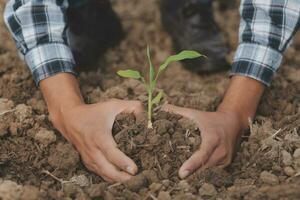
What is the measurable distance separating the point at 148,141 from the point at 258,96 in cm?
42

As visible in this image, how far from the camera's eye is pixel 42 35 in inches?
65.1

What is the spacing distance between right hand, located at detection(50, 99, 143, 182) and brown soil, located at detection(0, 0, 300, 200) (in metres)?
0.03

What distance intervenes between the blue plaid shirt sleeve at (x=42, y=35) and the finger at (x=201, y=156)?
0.49 m

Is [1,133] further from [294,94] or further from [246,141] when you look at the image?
[294,94]

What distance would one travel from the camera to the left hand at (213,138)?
1.39 meters

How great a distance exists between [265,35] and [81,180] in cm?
71

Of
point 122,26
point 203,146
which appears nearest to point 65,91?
point 203,146

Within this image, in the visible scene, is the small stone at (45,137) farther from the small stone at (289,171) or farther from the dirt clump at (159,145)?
the small stone at (289,171)

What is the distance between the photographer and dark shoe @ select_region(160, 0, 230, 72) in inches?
85.9

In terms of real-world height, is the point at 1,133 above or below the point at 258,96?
below

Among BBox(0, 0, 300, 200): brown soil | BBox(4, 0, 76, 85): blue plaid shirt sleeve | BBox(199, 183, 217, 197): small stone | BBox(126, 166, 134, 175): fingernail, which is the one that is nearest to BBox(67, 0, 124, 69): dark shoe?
BBox(0, 0, 300, 200): brown soil

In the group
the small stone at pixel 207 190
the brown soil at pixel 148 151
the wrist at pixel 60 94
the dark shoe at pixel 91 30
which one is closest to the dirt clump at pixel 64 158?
the brown soil at pixel 148 151

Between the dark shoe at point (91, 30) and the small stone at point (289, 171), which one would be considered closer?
the small stone at point (289, 171)

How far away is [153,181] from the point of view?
1.38 meters
